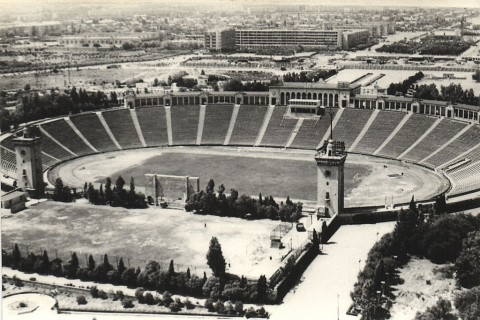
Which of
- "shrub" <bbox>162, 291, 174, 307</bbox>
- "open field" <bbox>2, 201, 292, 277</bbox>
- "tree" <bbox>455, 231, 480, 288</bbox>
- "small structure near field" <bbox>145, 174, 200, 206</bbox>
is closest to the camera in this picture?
"shrub" <bbox>162, 291, 174, 307</bbox>

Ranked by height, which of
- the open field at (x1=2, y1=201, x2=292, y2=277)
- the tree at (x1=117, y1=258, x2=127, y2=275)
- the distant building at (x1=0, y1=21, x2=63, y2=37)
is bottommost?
the open field at (x1=2, y1=201, x2=292, y2=277)

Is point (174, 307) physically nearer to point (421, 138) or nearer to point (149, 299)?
point (149, 299)

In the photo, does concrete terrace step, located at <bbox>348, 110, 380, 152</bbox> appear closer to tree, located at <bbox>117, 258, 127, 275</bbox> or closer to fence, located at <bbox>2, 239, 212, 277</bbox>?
fence, located at <bbox>2, 239, 212, 277</bbox>

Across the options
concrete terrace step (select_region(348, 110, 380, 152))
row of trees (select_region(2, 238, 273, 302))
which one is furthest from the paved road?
concrete terrace step (select_region(348, 110, 380, 152))

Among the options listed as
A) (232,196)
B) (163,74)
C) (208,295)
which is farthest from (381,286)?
(163,74)

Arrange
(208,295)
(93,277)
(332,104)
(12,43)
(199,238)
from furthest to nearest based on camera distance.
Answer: (12,43), (332,104), (199,238), (93,277), (208,295)

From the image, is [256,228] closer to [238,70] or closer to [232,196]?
[232,196]
